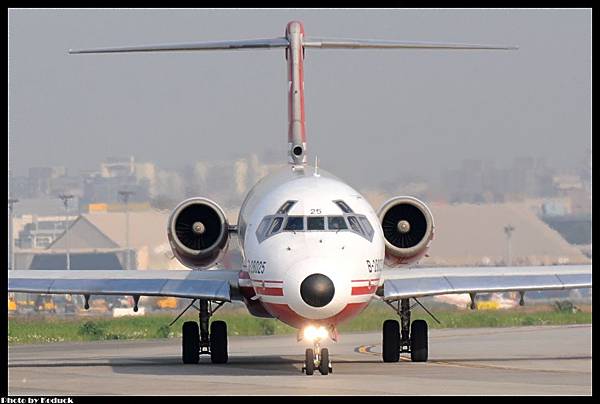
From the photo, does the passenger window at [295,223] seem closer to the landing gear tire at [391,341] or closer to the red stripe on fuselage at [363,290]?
the red stripe on fuselage at [363,290]

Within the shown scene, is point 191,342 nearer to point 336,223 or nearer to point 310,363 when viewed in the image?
point 310,363

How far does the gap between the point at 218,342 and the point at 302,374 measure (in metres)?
4.04

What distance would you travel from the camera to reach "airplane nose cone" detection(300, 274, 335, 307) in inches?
810

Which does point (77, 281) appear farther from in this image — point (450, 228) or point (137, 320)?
point (137, 320)

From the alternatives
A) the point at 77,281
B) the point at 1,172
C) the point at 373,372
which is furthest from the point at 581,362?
the point at 1,172

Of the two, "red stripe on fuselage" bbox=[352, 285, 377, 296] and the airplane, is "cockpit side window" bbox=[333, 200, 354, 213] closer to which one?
the airplane

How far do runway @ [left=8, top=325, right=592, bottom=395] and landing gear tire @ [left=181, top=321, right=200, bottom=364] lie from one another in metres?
0.23

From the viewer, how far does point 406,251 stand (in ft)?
85.8

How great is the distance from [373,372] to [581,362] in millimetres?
4793

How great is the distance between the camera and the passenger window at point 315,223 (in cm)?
2172

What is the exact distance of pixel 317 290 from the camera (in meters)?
20.6

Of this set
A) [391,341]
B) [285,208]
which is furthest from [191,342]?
[285,208]

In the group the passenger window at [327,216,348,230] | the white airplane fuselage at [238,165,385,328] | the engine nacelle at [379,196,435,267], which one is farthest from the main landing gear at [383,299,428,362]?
the passenger window at [327,216,348,230]

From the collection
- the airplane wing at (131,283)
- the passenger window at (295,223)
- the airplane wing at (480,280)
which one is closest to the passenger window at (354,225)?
the passenger window at (295,223)
